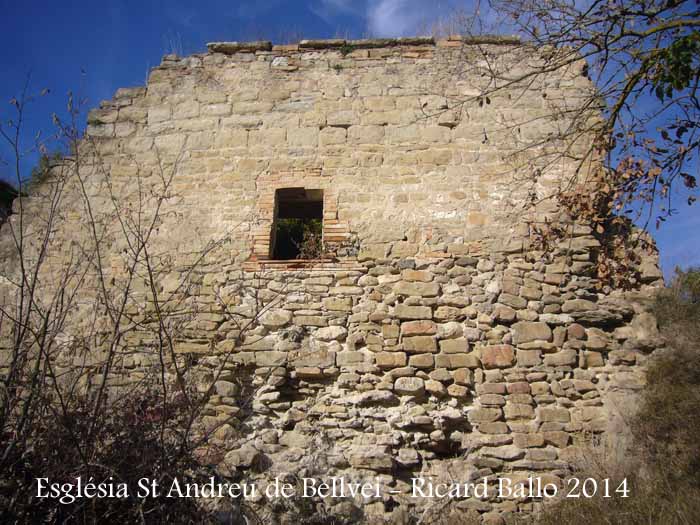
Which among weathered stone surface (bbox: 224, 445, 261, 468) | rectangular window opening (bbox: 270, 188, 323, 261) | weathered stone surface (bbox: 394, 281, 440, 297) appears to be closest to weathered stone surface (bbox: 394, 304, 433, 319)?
weathered stone surface (bbox: 394, 281, 440, 297)

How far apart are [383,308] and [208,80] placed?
11.0 ft

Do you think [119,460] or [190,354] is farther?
[190,354]

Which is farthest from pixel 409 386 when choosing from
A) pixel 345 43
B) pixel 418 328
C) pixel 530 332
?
pixel 345 43

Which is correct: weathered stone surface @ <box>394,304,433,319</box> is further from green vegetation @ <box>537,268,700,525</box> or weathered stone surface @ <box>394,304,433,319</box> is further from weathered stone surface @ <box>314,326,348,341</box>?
green vegetation @ <box>537,268,700,525</box>

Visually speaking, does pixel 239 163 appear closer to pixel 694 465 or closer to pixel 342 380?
pixel 342 380

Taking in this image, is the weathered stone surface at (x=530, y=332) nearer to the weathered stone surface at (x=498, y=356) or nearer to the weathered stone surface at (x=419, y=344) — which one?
the weathered stone surface at (x=498, y=356)

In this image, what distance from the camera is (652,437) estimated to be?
3.97m

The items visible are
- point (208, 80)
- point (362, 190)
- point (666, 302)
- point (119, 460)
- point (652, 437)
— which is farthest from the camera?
point (208, 80)

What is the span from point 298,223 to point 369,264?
2.22 meters

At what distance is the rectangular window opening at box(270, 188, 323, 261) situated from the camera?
5109 millimetres

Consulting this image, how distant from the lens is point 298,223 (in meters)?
6.92

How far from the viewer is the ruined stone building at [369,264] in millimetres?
4203

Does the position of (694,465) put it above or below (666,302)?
below

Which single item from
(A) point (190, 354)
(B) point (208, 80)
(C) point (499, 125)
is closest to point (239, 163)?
(B) point (208, 80)
